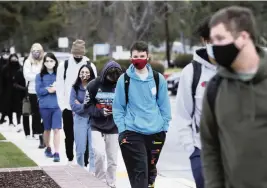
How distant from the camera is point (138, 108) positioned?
7.21 meters

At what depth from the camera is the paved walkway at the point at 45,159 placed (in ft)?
31.9

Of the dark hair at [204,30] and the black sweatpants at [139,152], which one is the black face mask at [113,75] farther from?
the dark hair at [204,30]

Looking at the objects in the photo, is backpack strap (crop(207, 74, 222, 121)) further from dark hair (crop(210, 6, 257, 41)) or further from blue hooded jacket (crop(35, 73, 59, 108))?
blue hooded jacket (crop(35, 73, 59, 108))

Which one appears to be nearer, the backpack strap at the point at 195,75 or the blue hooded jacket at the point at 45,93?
the backpack strap at the point at 195,75

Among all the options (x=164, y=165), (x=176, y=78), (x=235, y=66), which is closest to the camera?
(x=235, y=66)

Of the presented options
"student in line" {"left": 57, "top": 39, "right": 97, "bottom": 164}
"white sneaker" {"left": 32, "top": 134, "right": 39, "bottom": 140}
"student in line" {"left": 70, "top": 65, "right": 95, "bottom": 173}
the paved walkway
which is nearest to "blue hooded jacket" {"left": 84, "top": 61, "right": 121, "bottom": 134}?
"student in line" {"left": 70, "top": 65, "right": 95, "bottom": 173}

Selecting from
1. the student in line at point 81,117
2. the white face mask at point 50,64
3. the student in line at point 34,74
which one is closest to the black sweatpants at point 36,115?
the student in line at point 34,74

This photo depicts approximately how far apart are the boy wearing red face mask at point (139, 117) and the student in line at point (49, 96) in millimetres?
4686

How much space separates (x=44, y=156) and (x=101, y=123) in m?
3.66

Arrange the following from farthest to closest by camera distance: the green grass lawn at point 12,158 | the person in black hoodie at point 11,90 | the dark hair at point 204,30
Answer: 1. the person in black hoodie at point 11,90
2. the green grass lawn at point 12,158
3. the dark hair at point 204,30

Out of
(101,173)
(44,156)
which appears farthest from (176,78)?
(101,173)

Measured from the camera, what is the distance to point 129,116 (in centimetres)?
725

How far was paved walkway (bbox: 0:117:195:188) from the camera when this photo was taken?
973cm

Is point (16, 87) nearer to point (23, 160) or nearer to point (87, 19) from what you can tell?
point (23, 160)
